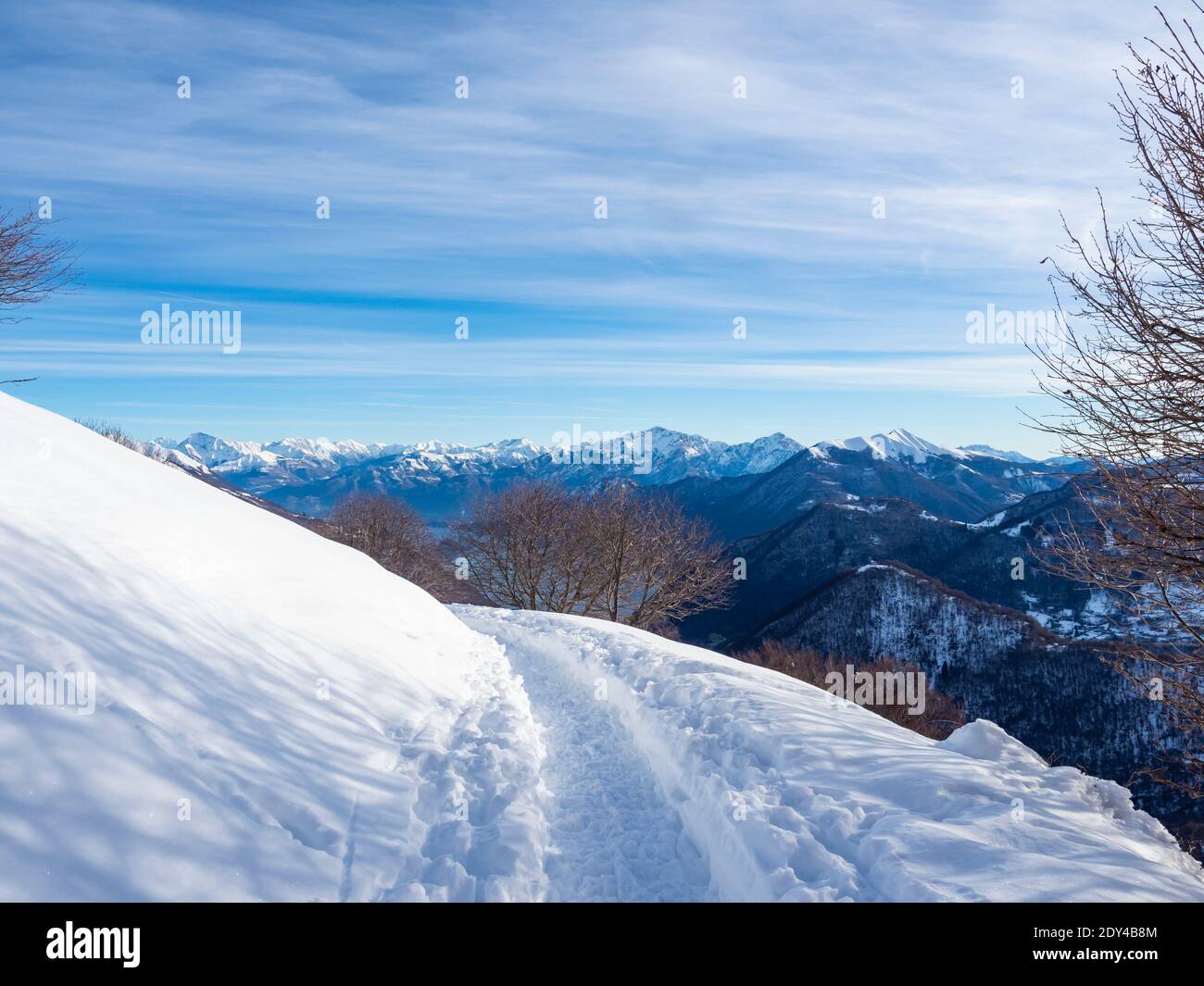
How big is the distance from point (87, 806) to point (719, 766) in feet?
20.1

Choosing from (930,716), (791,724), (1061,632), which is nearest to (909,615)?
(1061,632)

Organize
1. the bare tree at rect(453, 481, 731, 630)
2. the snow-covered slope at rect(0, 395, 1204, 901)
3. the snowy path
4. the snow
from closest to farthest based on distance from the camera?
the snow-covered slope at rect(0, 395, 1204, 901) → the snow → the snowy path → the bare tree at rect(453, 481, 731, 630)

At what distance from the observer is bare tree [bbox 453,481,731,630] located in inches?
1340

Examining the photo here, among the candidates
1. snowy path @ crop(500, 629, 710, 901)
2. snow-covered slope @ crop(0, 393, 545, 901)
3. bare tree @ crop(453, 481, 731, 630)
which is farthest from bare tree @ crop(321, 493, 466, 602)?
snowy path @ crop(500, 629, 710, 901)

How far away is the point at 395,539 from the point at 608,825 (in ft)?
151

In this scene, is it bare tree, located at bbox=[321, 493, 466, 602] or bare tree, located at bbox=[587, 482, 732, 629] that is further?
bare tree, located at bbox=[321, 493, 466, 602]

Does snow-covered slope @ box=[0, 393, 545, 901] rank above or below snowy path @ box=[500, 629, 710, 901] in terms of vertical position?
above

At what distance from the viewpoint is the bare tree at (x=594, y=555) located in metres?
34.0

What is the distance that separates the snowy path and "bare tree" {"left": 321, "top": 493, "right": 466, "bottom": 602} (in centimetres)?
3832

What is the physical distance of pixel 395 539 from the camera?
4928 centimetres

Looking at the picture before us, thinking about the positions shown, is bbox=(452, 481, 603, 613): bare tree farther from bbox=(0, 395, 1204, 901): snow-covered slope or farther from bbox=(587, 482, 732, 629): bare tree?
bbox=(0, 395, 1204, 901): snow-covered slope

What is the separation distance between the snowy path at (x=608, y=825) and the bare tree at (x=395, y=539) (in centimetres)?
3832
